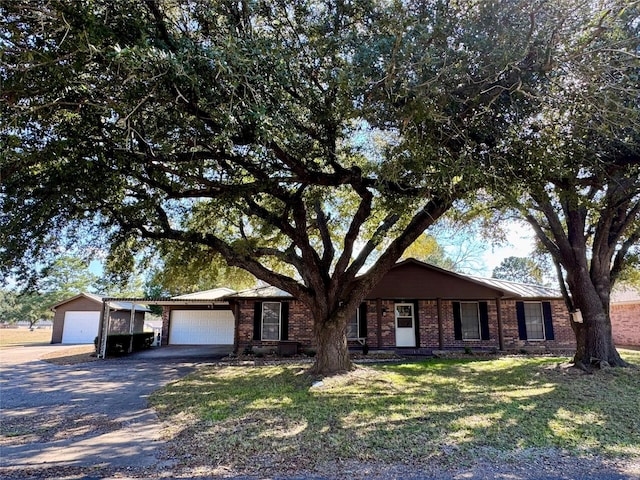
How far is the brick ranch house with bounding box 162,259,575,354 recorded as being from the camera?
15711mm

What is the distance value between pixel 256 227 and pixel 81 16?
8498mm

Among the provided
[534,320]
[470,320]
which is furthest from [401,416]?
[534,320]

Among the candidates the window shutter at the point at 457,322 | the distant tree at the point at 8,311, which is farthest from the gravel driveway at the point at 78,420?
the distant tree at the point at 8,311

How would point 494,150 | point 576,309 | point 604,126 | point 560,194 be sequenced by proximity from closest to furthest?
1. point 604,126
2. point 494,150
3. point 560,194
4. point 576,309

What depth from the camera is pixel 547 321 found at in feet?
54.9

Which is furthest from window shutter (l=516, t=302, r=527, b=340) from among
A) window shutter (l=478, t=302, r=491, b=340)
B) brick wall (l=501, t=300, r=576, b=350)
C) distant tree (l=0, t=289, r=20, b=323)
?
distant tree (l=0, t=289, r=20, b=323)

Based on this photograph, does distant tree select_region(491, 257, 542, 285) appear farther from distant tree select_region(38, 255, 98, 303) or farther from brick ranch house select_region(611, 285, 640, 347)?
distant tree select_region(38, 255, 98, 303)

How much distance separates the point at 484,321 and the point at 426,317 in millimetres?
2458

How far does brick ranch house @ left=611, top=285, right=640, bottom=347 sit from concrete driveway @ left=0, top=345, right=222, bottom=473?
66.0 feet

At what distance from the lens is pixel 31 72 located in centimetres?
469

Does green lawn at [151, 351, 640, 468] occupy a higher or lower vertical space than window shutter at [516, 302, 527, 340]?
lower

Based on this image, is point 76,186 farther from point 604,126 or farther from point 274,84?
point 604,126

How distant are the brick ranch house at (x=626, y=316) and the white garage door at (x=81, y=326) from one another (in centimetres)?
2940

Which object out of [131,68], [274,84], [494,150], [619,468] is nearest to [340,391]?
[619,468]
